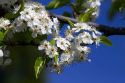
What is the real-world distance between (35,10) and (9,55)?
1.10ft

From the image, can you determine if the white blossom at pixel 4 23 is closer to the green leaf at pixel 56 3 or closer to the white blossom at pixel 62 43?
the white blossom at pixel 62 43

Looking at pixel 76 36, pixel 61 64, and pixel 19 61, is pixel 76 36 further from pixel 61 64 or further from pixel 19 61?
pixel 19 61

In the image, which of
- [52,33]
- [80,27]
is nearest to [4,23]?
[52,33]

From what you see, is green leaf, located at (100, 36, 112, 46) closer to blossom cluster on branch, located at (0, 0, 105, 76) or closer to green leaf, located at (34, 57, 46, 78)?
blossom cluster on branch, located at (0, 0, 105, 76)

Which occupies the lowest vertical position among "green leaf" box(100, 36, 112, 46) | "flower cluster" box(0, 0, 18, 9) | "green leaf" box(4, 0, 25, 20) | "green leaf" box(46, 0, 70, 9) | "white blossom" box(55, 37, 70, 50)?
"green leaf" box(100, 36, 112, 46)

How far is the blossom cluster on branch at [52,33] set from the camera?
2.85m

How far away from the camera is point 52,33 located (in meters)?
2.92

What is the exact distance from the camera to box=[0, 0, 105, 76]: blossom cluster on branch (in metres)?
2.85

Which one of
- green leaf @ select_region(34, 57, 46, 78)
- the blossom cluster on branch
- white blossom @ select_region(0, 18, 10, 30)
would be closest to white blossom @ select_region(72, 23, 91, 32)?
the blossom cluster on branch

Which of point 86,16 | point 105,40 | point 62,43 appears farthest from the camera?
point 86,16

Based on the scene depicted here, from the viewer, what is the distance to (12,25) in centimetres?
290

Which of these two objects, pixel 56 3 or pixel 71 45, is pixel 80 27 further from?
pixel 56 3

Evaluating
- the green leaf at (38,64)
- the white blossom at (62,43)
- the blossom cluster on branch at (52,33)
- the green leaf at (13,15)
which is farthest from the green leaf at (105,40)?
the green leaf at (13,15)

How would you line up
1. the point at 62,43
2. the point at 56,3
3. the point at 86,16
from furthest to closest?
the point at 56,3
the point at 86,16
the point at 62,43
